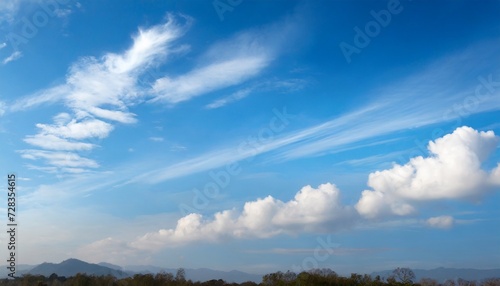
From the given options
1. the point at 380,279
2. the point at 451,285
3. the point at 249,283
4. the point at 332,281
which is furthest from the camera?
the point at 249,283

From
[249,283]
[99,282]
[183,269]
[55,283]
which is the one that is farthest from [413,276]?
[55,283]

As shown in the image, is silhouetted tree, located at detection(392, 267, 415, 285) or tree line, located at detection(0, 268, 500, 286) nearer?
tree line, located at detection(0, 268, 500, 286)

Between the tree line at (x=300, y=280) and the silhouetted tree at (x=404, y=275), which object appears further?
the silhouetted tree at (x=404, y=275)

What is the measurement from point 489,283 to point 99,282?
7862cm

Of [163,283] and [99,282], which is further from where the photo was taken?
[99,282]

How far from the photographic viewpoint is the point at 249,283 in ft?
356

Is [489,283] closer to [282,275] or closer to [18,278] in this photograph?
[282,275]

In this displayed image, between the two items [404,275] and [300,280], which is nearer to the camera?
[300,280]

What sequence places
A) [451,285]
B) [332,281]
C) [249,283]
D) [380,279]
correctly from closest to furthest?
[332,281]
[380,279]
[451,285]
[249,283]

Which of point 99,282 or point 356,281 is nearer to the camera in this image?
point 356,281

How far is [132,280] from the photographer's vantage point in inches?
3263

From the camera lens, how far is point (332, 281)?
7956cm

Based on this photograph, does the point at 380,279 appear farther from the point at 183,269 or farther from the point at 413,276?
the point at 183,269

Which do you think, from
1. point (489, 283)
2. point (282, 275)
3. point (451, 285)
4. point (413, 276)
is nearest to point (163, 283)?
point (282, 275)
